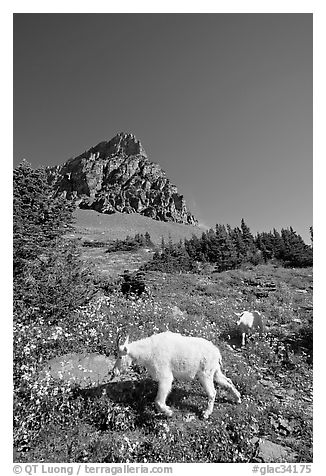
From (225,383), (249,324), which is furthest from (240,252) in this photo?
(225,383)

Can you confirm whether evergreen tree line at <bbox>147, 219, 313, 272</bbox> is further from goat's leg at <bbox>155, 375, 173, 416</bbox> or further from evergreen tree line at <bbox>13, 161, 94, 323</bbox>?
goat's leg at <bbox>155, 375, 173, 416</bbox>

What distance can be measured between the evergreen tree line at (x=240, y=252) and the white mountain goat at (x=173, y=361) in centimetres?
2961

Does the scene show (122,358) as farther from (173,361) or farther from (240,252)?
(240,252)

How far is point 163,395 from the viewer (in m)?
5.46

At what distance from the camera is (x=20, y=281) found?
1011 cm

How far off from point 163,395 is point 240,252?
45990 mm

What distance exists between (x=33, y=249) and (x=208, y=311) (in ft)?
28.9

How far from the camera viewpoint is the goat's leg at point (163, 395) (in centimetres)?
543

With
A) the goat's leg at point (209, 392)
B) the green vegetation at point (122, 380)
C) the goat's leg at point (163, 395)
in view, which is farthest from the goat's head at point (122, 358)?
the goat's leg at point (209, 392)

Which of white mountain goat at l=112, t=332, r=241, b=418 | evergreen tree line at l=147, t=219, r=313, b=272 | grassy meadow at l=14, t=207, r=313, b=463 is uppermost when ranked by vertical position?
evergreen tree line at l=147, t=219, r=313, b=272

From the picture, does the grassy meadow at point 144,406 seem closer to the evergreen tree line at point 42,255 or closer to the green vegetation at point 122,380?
the green vegetation at point 122,380

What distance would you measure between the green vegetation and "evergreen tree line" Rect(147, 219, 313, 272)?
23713mm

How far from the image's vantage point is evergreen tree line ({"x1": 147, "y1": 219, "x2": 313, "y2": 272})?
39581 millimetres

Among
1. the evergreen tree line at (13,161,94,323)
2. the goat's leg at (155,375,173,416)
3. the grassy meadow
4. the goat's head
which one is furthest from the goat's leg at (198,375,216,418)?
the evergreen tree line at (13,161,94,323)
